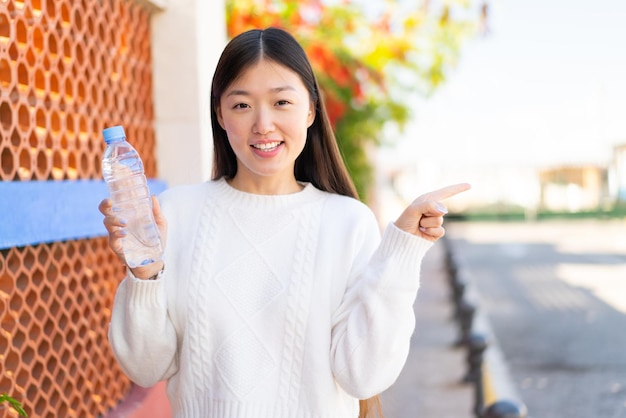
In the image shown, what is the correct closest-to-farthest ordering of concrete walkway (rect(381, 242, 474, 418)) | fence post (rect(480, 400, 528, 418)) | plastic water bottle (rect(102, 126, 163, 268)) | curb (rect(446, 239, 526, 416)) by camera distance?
plastic water bottle (rect(102, 126, 163, 268)) < fence post (rect(480, 400, 528, 418)) < curb (rect(446, 239, 526, 416)) < concrete walkway (rect(381, 242, 474, 418))

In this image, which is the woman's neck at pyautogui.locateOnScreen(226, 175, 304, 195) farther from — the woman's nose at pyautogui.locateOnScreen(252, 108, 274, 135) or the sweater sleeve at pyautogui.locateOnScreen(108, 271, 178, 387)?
the sweater sleeve at pyautogui.locateOnScreen(108, 271, 178, 387)

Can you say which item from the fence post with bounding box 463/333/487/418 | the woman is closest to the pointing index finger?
the woman

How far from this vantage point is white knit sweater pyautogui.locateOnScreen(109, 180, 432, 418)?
2258 millimetres

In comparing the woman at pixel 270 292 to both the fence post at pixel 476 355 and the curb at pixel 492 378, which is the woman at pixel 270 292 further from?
the fence post at pixel 476 355

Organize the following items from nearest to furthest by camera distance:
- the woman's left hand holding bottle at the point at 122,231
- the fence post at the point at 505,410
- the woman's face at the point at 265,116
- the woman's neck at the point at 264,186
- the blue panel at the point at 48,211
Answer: the woman's left hand holding bottle at the point at 122,231 < the woman's face at the point at 265,116 < the woman's neck at the point at 264,186 < the blue panel at the point at 48,211 < the fence post at the point at 505,410

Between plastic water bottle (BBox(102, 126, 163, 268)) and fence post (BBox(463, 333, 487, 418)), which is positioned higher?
plastic water bottle (BBox(102, 126, 163, 268))

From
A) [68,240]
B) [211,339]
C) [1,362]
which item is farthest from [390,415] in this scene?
[211,339]

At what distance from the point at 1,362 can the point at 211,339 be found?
1.01m

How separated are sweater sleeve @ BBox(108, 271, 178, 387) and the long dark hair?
0.50 metres

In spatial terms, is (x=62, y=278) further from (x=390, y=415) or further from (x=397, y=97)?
(x=397, y=97)

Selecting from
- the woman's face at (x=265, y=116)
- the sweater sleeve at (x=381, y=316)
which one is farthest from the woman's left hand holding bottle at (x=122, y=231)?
the sweater sleeve at (x=381, y=316)

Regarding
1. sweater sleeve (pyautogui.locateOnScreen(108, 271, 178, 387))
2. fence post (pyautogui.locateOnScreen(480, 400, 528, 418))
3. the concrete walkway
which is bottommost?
the concrete walkway

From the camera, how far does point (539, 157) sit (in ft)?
138

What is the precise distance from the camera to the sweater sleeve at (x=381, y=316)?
7.34ft
